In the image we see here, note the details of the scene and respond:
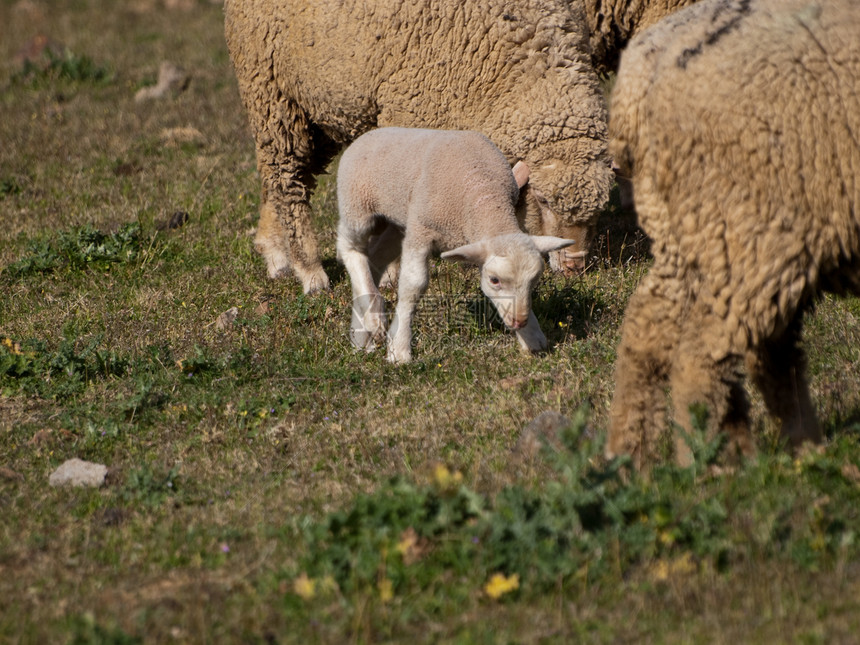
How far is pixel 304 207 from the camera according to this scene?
8.00m

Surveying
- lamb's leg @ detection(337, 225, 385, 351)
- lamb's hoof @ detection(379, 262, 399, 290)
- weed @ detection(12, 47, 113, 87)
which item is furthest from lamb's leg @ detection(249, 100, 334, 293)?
weed @ detection(12, 47, 113, 87)

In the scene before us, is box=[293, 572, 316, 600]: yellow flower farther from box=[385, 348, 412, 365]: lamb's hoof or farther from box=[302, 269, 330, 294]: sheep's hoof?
box=[302, 269, 330, 294]: sheep's hoof

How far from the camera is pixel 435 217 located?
19.7ft

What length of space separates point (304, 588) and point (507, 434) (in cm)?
183

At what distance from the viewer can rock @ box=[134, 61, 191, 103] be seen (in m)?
13.4

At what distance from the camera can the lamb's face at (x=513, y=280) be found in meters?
5.66

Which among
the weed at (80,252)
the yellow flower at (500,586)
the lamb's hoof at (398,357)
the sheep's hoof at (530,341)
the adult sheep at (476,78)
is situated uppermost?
the adult sheep at (476,78)

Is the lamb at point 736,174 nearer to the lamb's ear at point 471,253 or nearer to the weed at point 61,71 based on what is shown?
the lamb's ear at point 471,253

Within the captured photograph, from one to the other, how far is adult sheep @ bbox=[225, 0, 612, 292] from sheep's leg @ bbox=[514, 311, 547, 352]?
0.96 metres

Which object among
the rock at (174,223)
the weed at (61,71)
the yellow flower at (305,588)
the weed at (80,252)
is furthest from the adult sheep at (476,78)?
the weed at (61,71)

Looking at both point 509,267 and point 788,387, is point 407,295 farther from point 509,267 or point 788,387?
point 788,387

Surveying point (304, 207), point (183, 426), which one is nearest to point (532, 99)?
point (304, 207)

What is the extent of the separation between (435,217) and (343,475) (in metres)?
1.86

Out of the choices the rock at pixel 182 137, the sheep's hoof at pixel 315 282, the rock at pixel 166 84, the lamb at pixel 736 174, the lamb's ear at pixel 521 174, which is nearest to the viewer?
the lamb at pixel 736 174
